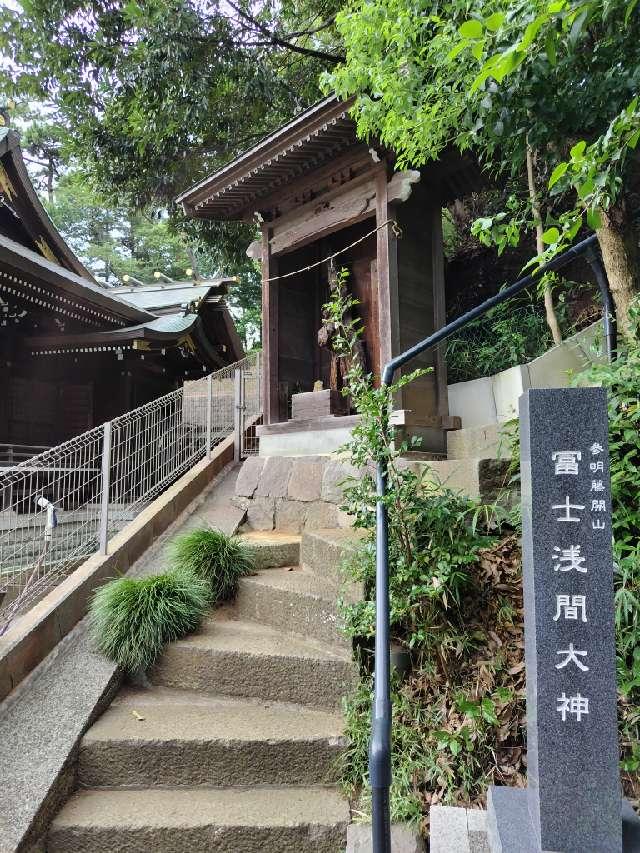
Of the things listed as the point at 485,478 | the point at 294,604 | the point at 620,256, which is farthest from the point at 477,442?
the point at 294,604

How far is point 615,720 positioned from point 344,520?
9.56 ft

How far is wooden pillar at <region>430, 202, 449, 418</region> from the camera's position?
5590mm

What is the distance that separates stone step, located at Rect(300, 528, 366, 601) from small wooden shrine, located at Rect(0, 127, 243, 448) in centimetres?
518

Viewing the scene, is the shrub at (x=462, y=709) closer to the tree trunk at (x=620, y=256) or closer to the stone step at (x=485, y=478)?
the stone step at (x=485, y=478)

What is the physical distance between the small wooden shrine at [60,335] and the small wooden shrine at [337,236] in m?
2.47

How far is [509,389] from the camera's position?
5.27 metres

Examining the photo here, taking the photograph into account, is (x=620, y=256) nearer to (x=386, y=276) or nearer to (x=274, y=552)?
(x=386, y=276)

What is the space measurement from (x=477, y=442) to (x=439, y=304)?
188cm

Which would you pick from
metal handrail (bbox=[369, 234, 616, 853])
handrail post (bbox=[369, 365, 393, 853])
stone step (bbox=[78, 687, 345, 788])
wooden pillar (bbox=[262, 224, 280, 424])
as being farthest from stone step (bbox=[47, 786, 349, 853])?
wooden pillar (bbox=[262, 224, 280, 424])

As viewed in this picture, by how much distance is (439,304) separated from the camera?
585 centimetres

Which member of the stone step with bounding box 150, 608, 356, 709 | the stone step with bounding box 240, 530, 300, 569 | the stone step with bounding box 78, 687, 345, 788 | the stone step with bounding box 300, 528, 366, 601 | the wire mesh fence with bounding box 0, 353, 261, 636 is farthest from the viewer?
the stone step with bounding box 240, 530, 300, 569

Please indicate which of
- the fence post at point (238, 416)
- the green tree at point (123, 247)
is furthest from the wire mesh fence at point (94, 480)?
the green tree at point (123, 247)

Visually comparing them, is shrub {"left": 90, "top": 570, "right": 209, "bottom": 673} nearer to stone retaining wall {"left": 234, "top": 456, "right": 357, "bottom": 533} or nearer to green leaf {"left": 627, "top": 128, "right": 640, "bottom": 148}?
stone retaining wall {"left": 234, "top": 456, "right": 357, "bottom": 533}

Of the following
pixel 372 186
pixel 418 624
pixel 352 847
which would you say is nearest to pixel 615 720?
pixel 418 624
